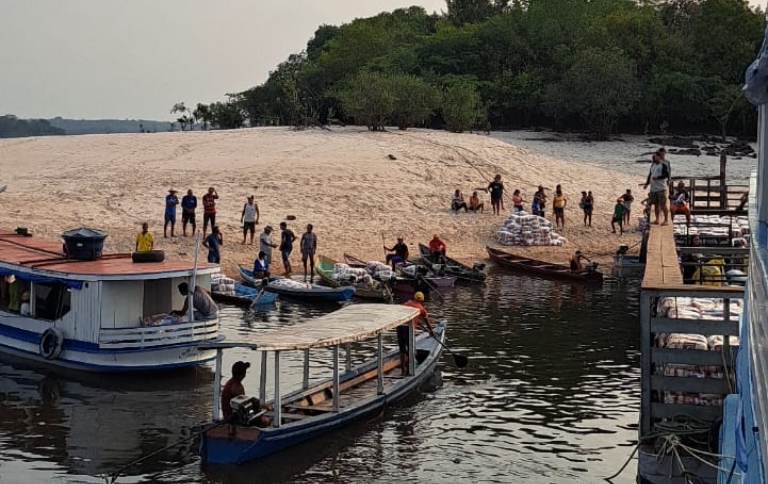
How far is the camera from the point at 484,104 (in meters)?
61.4

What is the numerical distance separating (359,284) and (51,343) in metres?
11.0

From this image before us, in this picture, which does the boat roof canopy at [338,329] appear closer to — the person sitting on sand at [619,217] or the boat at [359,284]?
the boat at [359,284]

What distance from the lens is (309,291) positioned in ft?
95.3

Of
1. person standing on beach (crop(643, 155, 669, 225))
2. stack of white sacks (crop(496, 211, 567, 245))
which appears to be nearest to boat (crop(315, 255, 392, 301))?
person standing on beach (crop(643, 155, 669, 225))

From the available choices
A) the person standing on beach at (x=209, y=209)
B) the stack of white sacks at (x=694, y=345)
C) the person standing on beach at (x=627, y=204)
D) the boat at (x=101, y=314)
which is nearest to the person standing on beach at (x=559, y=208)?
the person standing on beach at (x=627, y=204)

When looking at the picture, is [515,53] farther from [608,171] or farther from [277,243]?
[277,243]

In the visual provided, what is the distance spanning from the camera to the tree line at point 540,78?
55.4 meters

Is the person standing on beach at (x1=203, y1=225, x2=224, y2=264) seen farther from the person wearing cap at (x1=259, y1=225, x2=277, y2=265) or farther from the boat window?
the boat window

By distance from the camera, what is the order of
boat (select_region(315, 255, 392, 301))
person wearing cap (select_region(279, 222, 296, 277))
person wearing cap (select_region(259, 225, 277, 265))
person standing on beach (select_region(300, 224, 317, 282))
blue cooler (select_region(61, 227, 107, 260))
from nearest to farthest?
blue cooler (select_region(61, 227, 107, 260)) < boat (select_region(315, 255, 392, 301)) < person wearing cap (select_region(259, 225, 277, 265)) < person standing on beach (select_region(300, 224, 317, 282)) < person wearing cap (select_region(279, 222, 296, 277))

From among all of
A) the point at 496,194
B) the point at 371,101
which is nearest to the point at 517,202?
the point at 496,194

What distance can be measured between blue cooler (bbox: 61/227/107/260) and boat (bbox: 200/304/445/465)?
5301 millimetres

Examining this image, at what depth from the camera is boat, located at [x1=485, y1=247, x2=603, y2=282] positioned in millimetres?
32969

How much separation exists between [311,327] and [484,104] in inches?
1795

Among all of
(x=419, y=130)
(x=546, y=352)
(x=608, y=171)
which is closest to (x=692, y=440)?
(x=546, y=352)
